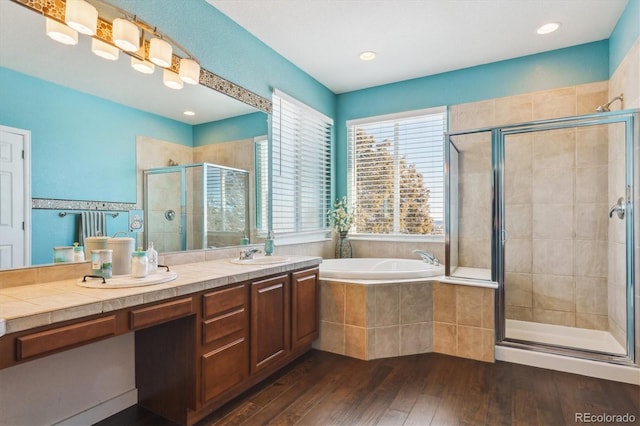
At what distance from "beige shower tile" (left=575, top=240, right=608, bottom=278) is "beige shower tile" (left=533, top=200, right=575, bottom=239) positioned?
5.2 inches

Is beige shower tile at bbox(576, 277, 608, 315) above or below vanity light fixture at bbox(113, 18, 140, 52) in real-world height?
below

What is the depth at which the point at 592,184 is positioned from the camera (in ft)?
10.00

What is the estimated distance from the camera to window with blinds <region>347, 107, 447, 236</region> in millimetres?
3752

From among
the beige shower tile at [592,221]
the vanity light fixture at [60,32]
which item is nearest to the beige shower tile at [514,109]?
the beige shower tile at [592,221]

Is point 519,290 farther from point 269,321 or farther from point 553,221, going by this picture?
point 269,321

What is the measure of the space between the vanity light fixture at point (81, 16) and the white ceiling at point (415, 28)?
3.30 ft

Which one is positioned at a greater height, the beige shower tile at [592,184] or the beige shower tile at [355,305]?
the beige shower tile at [592,184]

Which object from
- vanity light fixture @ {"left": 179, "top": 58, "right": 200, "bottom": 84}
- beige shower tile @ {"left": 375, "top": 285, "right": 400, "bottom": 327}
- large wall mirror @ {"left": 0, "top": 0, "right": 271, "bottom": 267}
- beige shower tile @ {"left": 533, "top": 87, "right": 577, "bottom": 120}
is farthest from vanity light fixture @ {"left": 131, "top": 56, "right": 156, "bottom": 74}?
beige shower tile @ {"left": 533, "top": 87, "right": 577, "bottom": 120}

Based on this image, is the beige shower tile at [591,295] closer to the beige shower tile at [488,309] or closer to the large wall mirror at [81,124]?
the beige shower tile at [488,309]

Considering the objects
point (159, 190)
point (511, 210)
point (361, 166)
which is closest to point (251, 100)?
point (159, 190)

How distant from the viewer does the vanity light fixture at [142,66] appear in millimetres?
2008

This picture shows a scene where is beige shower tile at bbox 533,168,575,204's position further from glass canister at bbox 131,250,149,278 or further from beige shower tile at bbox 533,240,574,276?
glass canister at bbox 131,250,149,278

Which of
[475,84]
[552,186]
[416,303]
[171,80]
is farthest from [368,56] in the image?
[416,303]

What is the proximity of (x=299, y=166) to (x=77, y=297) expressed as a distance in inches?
99.4
